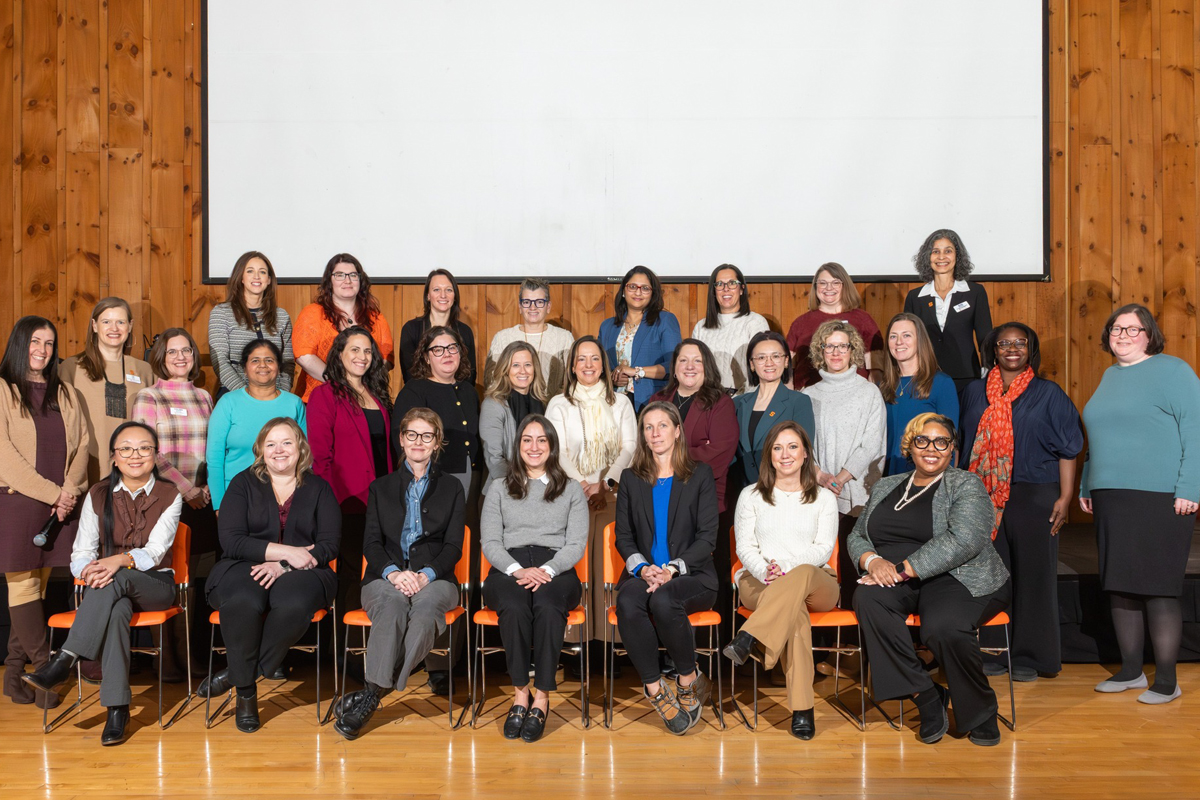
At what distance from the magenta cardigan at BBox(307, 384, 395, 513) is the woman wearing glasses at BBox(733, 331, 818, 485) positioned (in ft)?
5.38

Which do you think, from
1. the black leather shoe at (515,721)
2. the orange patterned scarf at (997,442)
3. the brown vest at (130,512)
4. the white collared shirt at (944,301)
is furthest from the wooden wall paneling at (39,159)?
the orange patterned scarf at (997,442)

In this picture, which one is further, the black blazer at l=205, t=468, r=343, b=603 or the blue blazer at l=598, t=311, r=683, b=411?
the blue blazer at l=598, t=311, r=683, b=411

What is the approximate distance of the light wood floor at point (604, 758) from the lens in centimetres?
284

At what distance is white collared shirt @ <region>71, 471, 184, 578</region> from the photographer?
3.46 meters

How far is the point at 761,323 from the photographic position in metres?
4.56

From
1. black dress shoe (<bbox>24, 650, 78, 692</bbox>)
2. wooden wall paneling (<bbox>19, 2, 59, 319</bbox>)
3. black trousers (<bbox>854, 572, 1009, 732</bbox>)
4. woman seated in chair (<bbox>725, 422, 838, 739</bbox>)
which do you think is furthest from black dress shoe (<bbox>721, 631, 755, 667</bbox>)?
wooden wall paneling (<bbox>19, 2, 59, 319</bbox>)

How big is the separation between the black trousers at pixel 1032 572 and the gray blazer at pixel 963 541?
0.48 metres

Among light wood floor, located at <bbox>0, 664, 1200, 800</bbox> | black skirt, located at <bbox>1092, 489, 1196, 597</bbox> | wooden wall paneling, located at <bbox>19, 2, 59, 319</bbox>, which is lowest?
light wood floor, located at <bbox>0, 664, 1200, 800</bbox>

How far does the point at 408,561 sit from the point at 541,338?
146 cm

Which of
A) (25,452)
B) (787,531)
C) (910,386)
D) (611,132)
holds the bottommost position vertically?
(787,531)

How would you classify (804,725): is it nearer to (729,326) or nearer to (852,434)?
(852,434)

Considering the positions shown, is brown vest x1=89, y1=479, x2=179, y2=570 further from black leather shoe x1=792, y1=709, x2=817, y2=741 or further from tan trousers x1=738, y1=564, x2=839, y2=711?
black leather shoe x1=792, y1=709, x2=817, y2=741

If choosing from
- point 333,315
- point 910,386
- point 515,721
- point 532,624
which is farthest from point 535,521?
point 910,386

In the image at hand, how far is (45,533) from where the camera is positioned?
12.2ft
